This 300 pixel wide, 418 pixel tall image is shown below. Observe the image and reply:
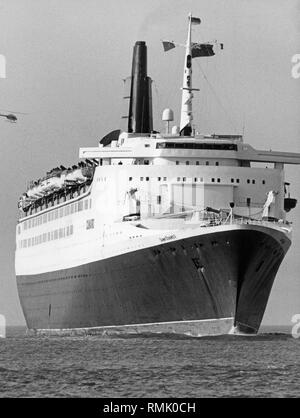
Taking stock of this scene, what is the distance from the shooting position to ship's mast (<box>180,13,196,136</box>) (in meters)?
75.1

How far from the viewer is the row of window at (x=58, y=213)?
78.0 meters

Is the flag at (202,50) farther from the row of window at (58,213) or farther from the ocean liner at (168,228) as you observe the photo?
the row of window at (58,213)

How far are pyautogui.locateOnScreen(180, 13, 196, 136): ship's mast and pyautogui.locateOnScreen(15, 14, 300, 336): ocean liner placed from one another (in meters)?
0.06

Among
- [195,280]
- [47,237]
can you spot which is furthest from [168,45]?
Result: [47,237]

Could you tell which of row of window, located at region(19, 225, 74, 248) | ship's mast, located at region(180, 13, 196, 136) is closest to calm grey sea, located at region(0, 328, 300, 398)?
ship's mast, located at region(180, 13, 196, 136)

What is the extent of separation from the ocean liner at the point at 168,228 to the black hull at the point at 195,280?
6 cm

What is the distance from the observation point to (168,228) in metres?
67.3

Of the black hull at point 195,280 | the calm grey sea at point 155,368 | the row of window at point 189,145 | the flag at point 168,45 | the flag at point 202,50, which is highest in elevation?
the flag at point 168,45

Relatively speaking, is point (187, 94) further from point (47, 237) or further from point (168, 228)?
point (47, 237)

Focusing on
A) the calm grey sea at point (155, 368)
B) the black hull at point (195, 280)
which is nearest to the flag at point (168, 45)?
the black hull at point (195, 280)

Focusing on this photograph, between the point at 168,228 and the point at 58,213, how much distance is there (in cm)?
2000

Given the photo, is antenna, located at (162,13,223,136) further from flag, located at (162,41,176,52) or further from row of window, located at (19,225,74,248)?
row of window, located at (19,225,74,248)

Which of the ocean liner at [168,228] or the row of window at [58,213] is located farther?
the row of window at [58,213]
